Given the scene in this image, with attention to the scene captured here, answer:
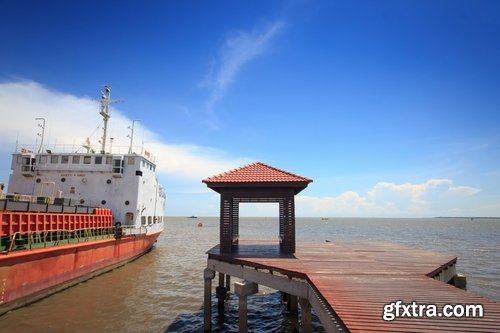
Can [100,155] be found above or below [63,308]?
above

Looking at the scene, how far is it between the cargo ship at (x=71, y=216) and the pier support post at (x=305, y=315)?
11.9m

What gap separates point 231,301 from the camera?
55.0 ft

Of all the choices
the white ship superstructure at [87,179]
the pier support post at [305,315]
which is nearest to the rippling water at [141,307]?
the pier support post at [305,315]

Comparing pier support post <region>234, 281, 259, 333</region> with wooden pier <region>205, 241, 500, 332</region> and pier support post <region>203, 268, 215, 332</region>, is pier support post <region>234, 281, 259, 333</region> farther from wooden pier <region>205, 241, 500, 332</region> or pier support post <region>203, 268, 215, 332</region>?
pier support post <region>203, 268, 215, 332</region>

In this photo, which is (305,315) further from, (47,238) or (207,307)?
(47,238)

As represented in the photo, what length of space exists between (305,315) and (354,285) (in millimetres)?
2528

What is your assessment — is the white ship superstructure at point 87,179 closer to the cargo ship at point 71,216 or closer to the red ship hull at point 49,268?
the cargo ship at point 71,216

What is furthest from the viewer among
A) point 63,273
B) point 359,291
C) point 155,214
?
point 155,214

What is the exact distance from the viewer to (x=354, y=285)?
7.61 meters

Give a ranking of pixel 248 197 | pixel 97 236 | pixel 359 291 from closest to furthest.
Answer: pixel 359 291
pixel 248 197
pixel 97 236

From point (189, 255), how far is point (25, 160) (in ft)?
61.1

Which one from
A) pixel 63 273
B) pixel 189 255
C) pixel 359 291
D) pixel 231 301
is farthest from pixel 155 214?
pixel 359 291

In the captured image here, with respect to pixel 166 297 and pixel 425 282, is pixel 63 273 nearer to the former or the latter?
pixel 166 297

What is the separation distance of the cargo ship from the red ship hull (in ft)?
0.13
